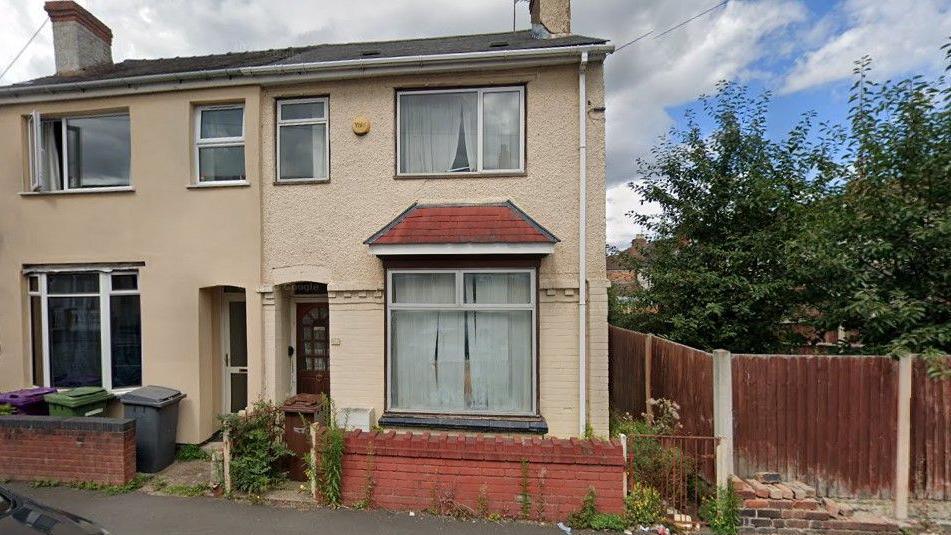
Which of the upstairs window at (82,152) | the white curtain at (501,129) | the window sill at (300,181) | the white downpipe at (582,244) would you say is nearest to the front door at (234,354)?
the window sill at (300,181)

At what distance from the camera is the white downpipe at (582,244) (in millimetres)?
5277

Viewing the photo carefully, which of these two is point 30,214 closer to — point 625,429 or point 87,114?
point 87,114

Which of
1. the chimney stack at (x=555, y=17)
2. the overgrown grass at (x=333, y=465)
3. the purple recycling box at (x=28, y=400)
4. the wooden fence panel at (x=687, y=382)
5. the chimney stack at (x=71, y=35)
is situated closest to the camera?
the overgrown grass at (x=333, y=465)

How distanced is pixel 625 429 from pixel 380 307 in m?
3.59

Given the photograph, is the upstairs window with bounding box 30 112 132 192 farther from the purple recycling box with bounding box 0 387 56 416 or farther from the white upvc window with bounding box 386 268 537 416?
the white upvc window with bounding box 386 268 537 416

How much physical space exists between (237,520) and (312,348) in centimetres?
249

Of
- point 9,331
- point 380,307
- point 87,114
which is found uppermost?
point 87,114

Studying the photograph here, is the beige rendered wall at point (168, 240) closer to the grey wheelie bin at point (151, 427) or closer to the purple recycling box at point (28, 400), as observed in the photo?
the grey wheelie bin at point (151, 427)

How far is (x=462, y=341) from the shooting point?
17.9 feet

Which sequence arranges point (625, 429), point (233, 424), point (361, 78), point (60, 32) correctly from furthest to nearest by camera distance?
point (60, 32) < point (361, 78) < point (625, 429) < point (233, 424)

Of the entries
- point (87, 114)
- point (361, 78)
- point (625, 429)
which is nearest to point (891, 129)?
point (625, 429)

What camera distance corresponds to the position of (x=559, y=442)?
4.24 metres

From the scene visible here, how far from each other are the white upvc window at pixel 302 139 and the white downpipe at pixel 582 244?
3.54 m

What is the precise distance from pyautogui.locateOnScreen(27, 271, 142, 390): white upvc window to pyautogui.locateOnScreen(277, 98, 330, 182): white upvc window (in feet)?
9.39
